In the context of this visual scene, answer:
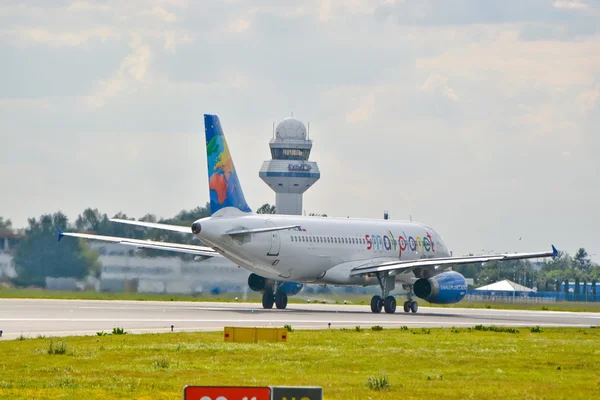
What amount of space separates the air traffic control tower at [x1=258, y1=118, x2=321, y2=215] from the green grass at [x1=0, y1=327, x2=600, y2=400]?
135m

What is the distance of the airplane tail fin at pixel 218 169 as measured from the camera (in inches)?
2143

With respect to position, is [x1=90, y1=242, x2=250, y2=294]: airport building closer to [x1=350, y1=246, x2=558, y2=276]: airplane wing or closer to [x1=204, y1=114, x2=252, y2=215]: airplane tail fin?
[x1=350, y1=246, x2=558, y2=276]: airplane wing

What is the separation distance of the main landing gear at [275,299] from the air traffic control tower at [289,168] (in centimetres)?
10691

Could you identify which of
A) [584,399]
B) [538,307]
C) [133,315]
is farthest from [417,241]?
[584,399]

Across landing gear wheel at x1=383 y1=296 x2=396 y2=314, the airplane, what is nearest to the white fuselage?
the airplane

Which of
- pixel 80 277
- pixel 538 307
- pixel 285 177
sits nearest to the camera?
pixel 80 277

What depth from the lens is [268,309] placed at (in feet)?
202

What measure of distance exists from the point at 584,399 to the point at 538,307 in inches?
2290

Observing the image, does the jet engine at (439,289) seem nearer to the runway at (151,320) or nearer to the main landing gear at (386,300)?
the main landing gear at (386,300)

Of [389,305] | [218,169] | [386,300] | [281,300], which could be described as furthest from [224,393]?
[281,300]

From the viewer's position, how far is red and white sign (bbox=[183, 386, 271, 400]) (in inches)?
471

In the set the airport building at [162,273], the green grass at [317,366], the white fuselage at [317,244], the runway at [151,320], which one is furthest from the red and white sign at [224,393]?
the airport building at [162,273]

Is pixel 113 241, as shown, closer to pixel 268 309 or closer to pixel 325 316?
pixel 268 309

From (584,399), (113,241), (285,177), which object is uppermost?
(285,177)
